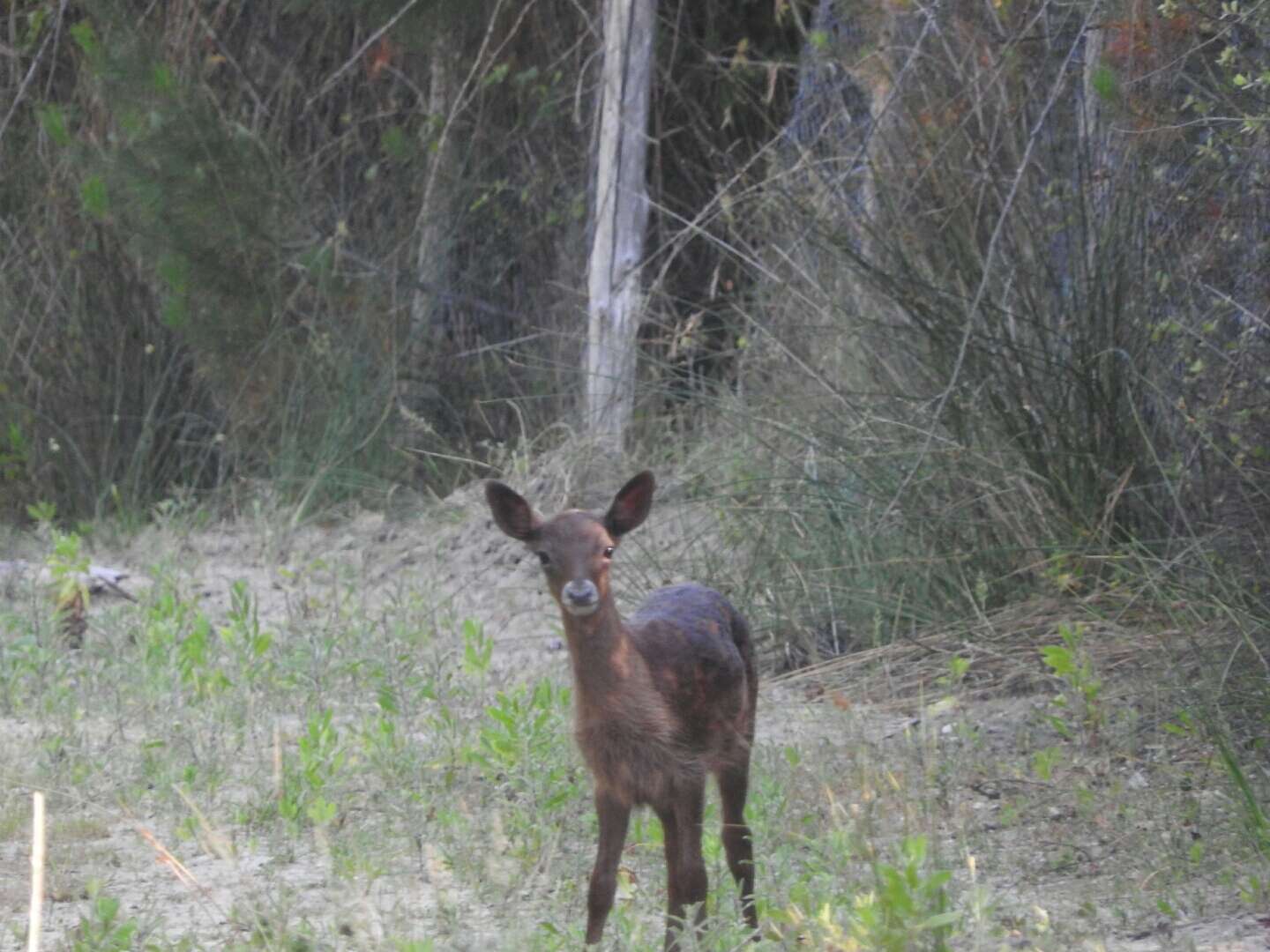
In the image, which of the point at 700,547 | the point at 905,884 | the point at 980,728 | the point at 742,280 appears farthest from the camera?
the point at 742,280

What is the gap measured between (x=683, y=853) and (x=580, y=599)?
1.85 ft

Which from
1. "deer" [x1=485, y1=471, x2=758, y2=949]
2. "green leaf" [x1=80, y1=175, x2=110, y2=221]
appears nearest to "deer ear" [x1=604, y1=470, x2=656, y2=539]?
"deer" [x1=485, y1=471, x2=758, y2=949]

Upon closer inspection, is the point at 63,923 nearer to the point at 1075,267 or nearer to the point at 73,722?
the point at 73,722

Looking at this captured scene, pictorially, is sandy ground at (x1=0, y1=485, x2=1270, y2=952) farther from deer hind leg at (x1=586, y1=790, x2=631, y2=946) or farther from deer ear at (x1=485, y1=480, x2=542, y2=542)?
deer ear at (x1=485, y1=480, x2=542, y2=542)

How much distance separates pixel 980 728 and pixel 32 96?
7.81m

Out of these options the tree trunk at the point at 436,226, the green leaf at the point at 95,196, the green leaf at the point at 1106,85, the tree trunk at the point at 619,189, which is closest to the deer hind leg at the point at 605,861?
the green leaf at the point at 1106,85

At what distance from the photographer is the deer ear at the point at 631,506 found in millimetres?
4070

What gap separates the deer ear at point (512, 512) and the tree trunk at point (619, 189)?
4896 millimetres

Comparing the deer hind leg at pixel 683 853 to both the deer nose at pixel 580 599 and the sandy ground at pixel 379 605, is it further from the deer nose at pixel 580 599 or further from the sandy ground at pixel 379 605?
the sandy ground at pixel 379 605

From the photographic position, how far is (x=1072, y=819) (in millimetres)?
4672

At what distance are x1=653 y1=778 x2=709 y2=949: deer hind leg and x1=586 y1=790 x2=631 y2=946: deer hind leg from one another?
0.09 meters

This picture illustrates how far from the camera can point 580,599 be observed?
12.2ft

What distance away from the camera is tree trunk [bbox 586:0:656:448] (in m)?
8.98

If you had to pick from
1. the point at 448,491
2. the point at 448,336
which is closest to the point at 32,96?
the point at 448,336
